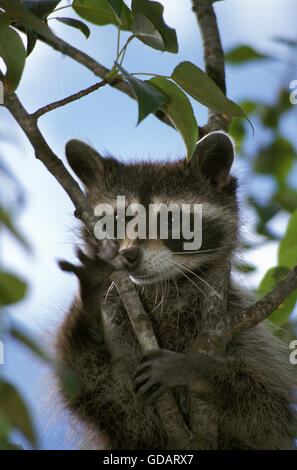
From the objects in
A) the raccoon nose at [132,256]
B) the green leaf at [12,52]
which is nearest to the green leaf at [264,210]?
the raccoon nose at [132,256]

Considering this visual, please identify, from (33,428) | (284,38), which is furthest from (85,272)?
(284,38)

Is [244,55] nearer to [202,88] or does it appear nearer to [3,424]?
[202,88]

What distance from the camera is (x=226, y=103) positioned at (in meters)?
2.50

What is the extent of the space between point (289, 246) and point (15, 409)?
2.55 metres

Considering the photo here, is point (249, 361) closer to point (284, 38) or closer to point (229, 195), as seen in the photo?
point (229, 195)

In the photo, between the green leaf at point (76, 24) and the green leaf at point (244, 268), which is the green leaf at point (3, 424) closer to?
the green leaf at point (76, 24)

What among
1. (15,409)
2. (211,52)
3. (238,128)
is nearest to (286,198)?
(238,128)

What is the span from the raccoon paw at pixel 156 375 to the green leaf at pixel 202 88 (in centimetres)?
137

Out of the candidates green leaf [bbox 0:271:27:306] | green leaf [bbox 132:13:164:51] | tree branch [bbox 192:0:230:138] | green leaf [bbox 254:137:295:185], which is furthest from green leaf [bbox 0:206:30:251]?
green leaf [bbox 254:137:295:185]

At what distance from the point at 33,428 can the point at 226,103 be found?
1.72 m

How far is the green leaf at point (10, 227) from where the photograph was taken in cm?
110

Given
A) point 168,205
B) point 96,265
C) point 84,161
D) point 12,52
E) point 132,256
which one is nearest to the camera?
point 12,52

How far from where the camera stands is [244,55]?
4109 millimetres

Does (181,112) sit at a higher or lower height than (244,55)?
lower
